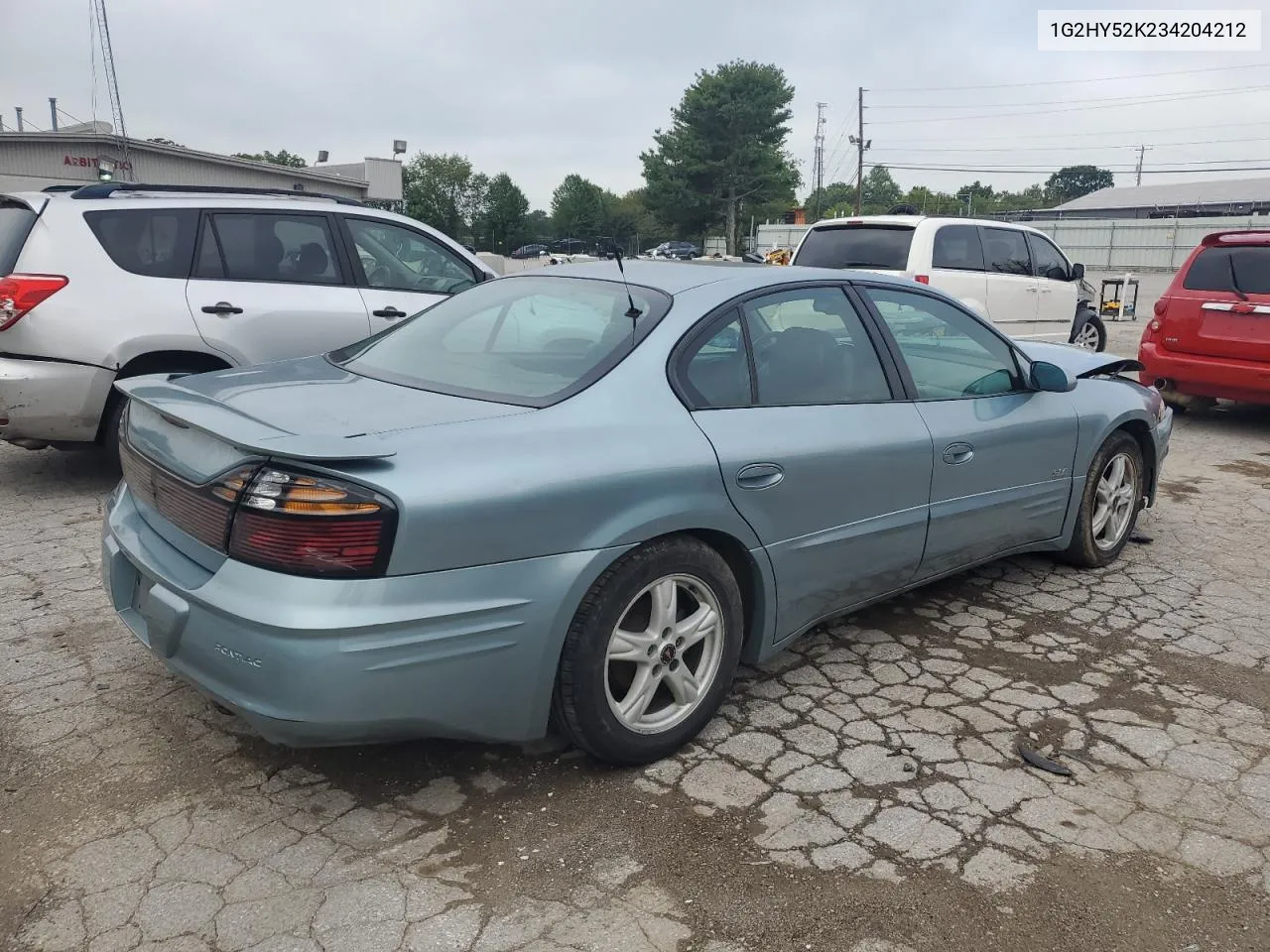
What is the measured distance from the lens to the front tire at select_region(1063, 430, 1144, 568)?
15.0 feet

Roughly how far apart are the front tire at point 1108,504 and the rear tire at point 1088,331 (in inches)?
271

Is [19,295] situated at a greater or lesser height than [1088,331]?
greater

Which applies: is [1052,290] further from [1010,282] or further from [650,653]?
[650,653]

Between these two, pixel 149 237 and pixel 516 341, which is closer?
pixel 516 341

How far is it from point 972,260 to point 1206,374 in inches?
93.4

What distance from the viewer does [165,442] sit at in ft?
9.08

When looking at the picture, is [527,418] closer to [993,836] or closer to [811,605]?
[811,605]

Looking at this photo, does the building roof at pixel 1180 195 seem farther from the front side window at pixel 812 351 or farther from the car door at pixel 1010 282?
the front side window at pixel 812 351

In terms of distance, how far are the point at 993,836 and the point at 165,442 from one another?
2519 mm

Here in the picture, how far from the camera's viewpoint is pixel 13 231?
5336 mm

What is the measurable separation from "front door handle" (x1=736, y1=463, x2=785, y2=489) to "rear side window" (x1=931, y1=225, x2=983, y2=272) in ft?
21.4

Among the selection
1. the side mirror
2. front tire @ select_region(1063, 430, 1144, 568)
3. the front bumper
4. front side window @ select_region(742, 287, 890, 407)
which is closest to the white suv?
front side window @ select_region(742, 287, 890, 407)

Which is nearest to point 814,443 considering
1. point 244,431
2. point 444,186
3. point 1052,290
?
point 244,431

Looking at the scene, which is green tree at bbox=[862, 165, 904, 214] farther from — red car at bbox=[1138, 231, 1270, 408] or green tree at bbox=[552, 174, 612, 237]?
red car at bbox=[1138, 231, 1270, 408]
